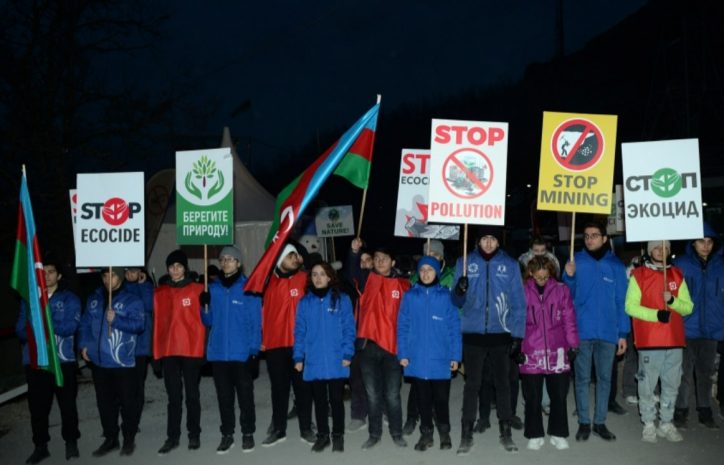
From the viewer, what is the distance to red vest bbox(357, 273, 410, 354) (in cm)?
798

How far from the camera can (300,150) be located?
6172 cm

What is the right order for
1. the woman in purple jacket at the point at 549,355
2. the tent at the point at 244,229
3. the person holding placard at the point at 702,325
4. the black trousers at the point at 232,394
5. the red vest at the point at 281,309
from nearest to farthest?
the woman in purple jacket at the point at 549,355 → the black trousers at the point at 232,394 → the person holding placard at the point at 702,325 → the red vest at the point at 281,309 → the tent at the point at 244,229

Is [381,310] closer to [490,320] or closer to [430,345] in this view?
[430,345]

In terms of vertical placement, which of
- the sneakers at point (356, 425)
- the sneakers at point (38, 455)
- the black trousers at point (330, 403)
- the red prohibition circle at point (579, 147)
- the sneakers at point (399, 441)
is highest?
the red prohibition circle at point (579, 147)

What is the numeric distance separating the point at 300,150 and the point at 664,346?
55075mm

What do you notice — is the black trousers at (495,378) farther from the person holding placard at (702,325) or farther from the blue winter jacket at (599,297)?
the person holding placard at (702,325)

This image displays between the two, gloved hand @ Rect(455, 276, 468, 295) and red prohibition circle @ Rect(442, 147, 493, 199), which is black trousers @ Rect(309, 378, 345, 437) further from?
red prohibition circle @ Rect(442, 147, 493, 199)

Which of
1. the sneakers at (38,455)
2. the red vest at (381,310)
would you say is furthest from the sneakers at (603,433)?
the sneakers at (38,455)

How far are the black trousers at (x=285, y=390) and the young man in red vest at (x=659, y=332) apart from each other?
3.32 metres

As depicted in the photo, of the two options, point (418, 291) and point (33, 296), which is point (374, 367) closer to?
point (418, 291)

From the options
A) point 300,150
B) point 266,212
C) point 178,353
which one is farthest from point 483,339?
point 300,150

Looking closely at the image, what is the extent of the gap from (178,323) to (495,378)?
10.5ft

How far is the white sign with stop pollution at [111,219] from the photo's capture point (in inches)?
316

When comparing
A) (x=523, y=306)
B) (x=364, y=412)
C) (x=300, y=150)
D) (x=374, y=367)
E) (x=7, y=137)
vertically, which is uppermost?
(x=300, y=150)
